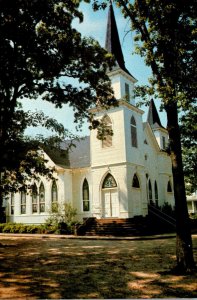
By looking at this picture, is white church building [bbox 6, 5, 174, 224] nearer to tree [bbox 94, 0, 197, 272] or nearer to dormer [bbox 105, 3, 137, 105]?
dormer [bbox 105, 3, 137, 105]

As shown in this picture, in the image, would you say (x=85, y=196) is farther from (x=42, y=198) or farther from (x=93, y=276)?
(x=93, y=276)

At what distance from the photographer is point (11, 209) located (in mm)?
32562

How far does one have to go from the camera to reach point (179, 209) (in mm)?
9906

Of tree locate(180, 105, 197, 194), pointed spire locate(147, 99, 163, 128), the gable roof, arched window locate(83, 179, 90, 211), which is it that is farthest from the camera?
pointed spire locate(147, 99, 163, 128)

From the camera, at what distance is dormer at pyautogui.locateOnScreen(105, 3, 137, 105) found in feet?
85.6

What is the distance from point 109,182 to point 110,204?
1854 millimetres

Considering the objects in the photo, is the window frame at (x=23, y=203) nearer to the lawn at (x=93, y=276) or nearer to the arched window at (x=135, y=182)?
the arched window at (x=135, y=182)

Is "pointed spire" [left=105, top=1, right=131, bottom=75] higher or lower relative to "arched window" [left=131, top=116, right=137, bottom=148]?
higher

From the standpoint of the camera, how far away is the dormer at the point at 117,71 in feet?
85.6

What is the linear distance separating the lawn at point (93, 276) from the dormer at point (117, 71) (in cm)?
1569

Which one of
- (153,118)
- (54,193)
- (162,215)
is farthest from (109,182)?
(153,118)

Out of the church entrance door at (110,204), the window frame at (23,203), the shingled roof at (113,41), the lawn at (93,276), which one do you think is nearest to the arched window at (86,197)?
the church entrance door at (110,204)

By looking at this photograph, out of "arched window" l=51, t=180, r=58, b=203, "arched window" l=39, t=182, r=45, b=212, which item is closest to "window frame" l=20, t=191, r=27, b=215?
"arched window" l=39, t=182, r=45, b=212

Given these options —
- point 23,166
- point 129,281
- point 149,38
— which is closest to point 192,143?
point 23,166
